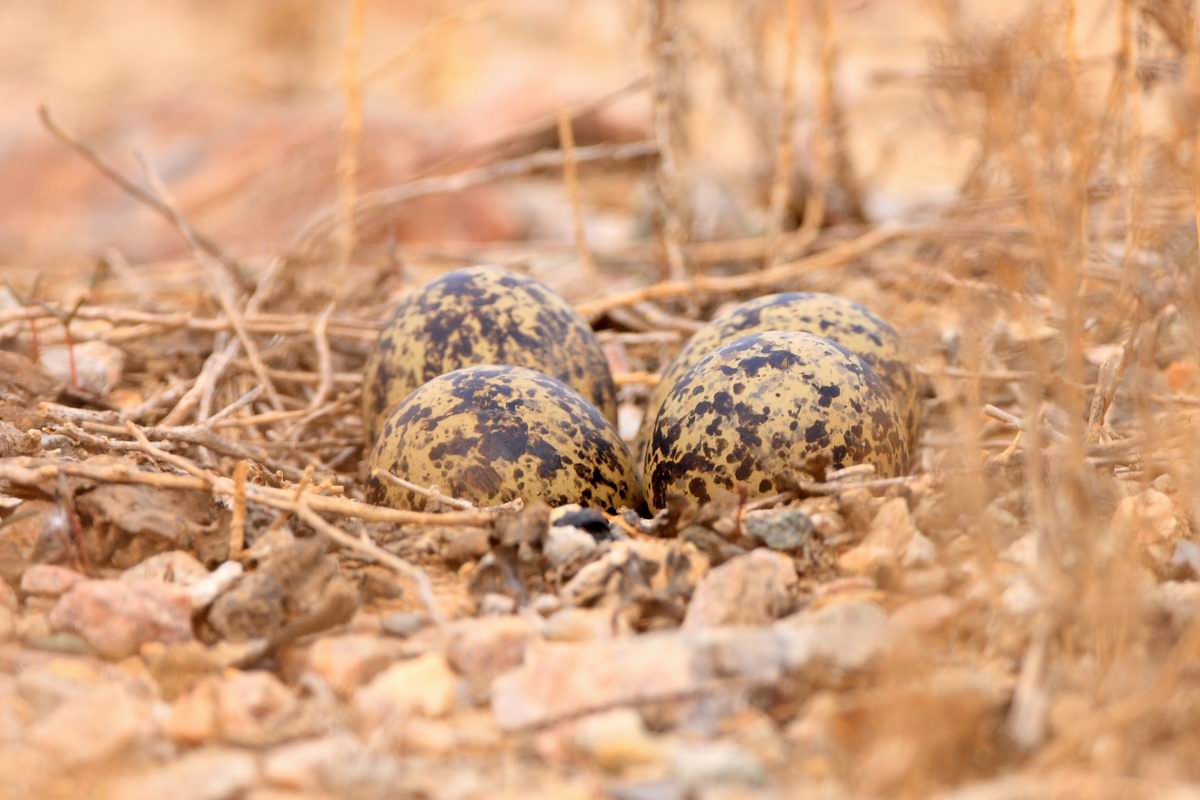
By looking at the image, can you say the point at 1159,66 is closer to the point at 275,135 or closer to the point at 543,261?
the point at 543,261

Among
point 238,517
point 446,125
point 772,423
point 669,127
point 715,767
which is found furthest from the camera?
point 446,125

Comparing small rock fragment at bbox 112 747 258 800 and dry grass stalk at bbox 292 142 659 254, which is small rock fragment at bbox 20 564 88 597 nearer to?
small rock fragment at bbox 112 747 258 800

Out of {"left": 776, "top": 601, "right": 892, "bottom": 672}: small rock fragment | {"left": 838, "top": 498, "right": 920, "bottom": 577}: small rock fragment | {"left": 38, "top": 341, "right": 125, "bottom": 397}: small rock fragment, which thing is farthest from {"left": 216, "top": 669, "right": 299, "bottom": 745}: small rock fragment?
{"left": 38, "top": 341, "right": 125, "bottom": 397}: small rock fragment

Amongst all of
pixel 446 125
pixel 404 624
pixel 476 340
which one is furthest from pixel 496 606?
pixel 446 125

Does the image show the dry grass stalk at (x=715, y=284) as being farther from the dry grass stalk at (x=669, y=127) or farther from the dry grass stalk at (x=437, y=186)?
the dry grass stalk at (x=437, y=186)

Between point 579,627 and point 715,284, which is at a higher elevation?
point 715,284

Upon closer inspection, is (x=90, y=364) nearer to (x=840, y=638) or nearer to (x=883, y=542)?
(x=883, y=542)
